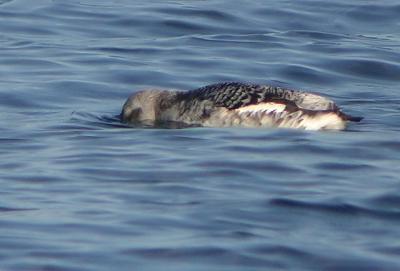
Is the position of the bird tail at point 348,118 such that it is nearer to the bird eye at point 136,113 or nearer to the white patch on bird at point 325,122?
the white patch on bird at point 325,122

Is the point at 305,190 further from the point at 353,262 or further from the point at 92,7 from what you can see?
the point at 92,7

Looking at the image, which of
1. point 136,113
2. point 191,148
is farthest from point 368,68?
point 191,148

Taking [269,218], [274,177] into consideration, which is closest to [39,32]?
[274,177]

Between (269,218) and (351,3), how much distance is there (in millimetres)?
14015

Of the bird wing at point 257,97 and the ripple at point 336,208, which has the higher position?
the bird wing at point 257,97

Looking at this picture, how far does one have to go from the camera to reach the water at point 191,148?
1105 centimetres

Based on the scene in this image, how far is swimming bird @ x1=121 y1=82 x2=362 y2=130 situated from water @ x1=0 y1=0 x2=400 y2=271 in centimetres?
18

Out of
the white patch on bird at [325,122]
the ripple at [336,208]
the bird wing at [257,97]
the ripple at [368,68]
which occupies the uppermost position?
the bird wing at [257,97]

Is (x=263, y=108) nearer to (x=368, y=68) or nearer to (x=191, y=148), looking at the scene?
(x=191, y=148)

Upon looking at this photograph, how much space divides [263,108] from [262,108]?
1 cm

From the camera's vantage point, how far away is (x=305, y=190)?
42.3ft

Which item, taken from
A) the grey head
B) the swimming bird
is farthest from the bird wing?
the grey head

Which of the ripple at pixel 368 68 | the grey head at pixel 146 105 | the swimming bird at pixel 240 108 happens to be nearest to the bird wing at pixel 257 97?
the swimming bird at pixel 240 108

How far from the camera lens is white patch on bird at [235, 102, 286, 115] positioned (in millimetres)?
15961
